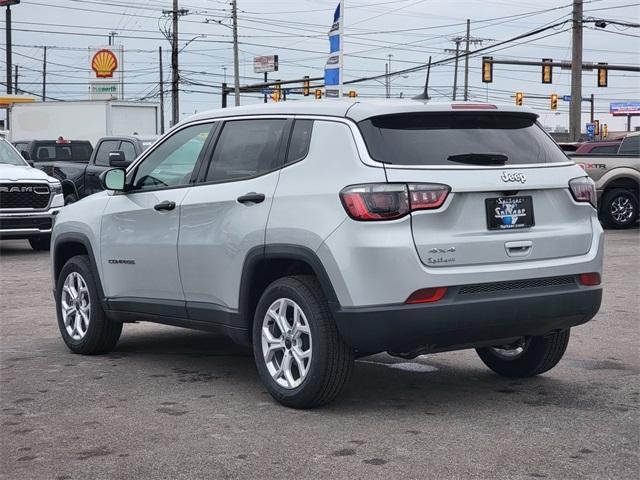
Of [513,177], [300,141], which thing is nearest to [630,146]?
[513,177]

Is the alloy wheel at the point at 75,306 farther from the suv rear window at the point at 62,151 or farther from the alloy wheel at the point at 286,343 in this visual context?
the suv rear window at the point at 62,151

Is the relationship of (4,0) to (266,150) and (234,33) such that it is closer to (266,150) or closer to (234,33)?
(234,33)

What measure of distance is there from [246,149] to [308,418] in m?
1.78

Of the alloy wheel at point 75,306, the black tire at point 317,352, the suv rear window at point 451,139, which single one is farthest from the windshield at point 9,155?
the suv rear window at point 451,139

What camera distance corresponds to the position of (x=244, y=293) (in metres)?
6.42

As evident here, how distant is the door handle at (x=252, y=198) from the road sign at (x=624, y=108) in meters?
131

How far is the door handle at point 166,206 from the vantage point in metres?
7.10

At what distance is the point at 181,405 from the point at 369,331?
53.7 inches

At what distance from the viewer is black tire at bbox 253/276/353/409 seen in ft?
19.2

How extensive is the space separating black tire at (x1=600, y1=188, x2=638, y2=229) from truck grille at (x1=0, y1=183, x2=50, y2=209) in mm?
11444

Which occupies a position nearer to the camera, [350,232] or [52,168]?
[350,232]

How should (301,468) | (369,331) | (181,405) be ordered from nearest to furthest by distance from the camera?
(301,468) → (369,331) → (181,405)

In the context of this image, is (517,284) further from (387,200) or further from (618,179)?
(618,179)

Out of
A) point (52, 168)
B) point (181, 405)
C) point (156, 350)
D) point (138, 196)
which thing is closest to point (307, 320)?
point (181, 405)
